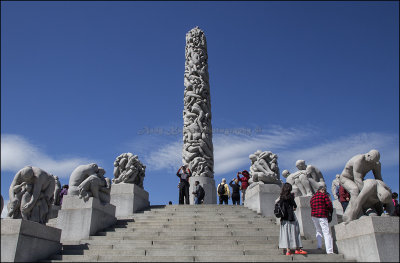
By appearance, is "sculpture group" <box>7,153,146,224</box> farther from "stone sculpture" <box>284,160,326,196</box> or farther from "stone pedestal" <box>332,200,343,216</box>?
"stone pedestal" <box>332,200,343,216</box>

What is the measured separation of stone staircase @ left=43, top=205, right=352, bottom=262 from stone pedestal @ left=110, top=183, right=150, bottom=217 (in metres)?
0.61

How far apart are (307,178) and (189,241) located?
3844 mm

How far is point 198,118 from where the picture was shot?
18.2m

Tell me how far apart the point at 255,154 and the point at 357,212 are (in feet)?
20.1

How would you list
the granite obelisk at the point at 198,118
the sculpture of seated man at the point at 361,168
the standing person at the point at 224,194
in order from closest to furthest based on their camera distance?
1. the sculpture of seated man at the point at 361,168
2. the standing person at the point at 224,194
3. the granite obelisk at the point at 198,118

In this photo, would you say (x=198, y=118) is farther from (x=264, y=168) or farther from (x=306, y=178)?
(x=306, y=178)

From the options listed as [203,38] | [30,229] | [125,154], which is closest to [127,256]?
[30,229]

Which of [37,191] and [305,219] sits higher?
[37,191]

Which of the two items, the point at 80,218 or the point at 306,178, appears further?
the point at 306,178

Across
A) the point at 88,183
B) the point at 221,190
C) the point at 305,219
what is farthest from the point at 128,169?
the point at 305,219

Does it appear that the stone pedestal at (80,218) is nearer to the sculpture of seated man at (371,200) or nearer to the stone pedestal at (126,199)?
the stone pedestal at (126,199)

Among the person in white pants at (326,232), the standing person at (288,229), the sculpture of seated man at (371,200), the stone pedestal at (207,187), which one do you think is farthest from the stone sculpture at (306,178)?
the stone pedestal at (207,187)

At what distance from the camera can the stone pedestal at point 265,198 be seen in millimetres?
10688

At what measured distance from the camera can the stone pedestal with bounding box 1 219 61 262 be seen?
19.1 feet
